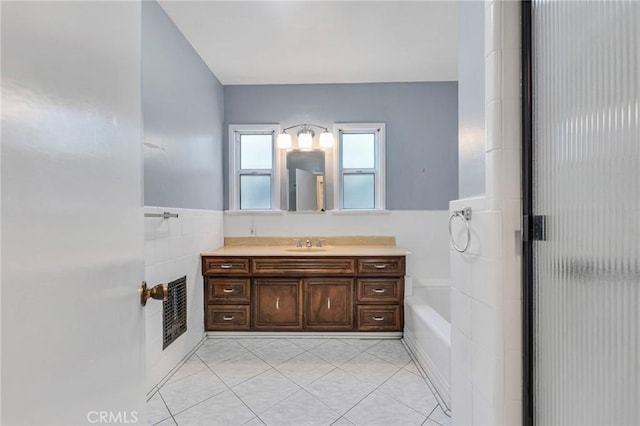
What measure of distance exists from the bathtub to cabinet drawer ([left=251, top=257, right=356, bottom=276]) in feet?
2.17

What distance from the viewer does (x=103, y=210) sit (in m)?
0.67

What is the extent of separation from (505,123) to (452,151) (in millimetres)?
2747

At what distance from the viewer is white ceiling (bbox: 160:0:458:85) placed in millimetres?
2291

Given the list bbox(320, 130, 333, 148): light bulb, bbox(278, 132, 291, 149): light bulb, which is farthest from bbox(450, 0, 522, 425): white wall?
bbox(278, 132, 291, 149): light bulb

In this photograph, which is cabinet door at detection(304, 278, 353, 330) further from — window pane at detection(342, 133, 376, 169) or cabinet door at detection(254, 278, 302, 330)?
window pane at detection(342, 133, 376, 169)

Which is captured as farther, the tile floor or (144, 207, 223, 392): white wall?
(144, 207, 223, 392): white wall

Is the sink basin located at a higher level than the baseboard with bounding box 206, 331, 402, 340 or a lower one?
higher

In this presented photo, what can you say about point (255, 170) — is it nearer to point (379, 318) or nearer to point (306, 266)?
point (306, 266)

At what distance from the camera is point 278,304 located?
302 cm

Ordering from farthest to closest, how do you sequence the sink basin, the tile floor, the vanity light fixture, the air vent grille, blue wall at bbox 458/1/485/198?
the vanity light fixture → the sink basin → the air vent grille → the tile floor → blue wall at bbox 458/1/485/198

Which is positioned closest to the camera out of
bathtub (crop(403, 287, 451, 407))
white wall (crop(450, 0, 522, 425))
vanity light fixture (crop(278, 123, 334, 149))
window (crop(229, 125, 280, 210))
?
white wall (crop(450, 0, 522, 425))

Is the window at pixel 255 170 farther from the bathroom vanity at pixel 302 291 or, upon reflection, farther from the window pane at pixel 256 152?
the bathroom vanity at pixel 302 291

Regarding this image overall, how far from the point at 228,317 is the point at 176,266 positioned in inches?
33.1

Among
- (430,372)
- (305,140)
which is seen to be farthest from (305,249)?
(430,372)
